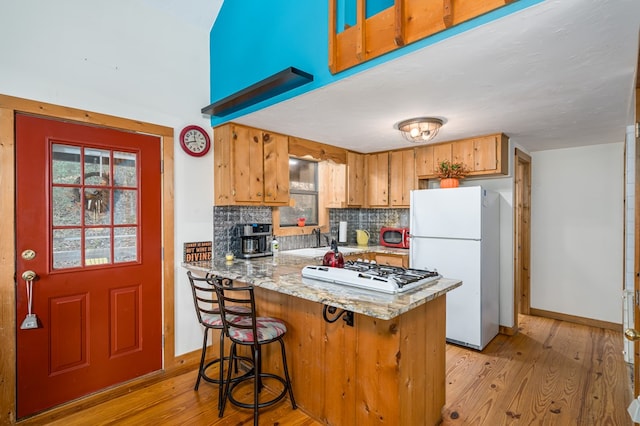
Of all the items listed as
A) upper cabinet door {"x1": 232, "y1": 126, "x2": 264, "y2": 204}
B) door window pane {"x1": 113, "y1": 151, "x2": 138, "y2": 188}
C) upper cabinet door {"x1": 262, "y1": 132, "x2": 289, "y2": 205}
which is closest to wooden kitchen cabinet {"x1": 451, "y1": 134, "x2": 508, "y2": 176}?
upper cabinet door {"x1": 262, "y1": 132, "x2": 289, "y2": 205}

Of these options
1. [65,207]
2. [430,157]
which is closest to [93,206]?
[65,207]

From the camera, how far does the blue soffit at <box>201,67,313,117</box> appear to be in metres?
2.11

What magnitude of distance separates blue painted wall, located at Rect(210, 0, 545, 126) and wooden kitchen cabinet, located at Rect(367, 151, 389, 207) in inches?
79.5

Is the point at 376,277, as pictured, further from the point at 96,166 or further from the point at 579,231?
the point at 579,231

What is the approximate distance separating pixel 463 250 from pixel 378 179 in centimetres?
152

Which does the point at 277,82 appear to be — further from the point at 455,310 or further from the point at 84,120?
the point at 455,310

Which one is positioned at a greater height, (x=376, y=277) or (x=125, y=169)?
(x=125, y=169)

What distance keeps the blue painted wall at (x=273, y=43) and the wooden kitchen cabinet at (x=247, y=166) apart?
20 centimetres

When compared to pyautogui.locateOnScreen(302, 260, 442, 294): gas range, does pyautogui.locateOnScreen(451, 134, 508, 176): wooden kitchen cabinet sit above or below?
above

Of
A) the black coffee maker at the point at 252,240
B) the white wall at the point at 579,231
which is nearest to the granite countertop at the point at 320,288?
the black coffee maker at the point at 252,240

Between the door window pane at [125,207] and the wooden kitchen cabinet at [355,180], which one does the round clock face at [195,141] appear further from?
the wooden kitchen cabinet at [355,180]

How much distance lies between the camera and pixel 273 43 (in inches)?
93.5

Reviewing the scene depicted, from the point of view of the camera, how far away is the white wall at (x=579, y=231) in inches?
147

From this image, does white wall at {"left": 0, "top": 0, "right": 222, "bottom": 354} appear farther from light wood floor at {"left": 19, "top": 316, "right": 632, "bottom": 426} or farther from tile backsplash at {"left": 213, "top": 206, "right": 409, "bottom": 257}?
light wood floor at {"left": 19, "top": 316, "right": 632, "bottom": 426}
